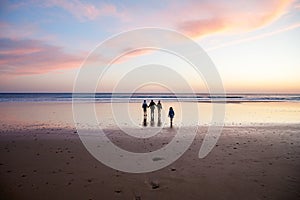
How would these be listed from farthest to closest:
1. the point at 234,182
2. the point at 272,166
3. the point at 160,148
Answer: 1. the point at 160,148
2. the point at 272,166
3. the point at 234,182

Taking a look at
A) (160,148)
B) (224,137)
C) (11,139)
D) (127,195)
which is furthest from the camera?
(224,137)

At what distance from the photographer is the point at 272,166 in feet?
29.9

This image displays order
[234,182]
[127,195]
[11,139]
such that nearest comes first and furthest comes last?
1. [127,195]
2. [234,182]
3. [11,139]

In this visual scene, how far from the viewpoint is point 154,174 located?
8289 millimetres

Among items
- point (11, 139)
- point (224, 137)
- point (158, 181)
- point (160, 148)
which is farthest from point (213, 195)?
point (11, 139)

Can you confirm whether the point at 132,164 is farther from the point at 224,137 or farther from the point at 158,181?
the point at 224,137

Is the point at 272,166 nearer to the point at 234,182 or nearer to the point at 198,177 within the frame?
the point at 234,182

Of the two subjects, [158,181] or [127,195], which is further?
[158,181]

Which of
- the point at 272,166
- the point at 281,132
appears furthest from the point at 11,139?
the point at 281,132

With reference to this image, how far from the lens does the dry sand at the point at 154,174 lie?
6.82 meters

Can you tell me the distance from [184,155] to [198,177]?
2.59m

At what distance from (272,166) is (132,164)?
16.8ft

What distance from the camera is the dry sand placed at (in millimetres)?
6824

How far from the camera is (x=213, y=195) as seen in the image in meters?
6.74
